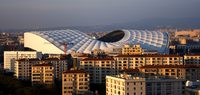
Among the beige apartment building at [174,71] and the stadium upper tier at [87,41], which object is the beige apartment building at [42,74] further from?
the stadium upper tier at [87,41]

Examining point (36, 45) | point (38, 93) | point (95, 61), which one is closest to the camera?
point (38, 93)

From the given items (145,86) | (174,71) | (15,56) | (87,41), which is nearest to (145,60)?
(174,71)

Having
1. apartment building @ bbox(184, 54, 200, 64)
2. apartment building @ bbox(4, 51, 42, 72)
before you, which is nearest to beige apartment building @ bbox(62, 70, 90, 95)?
apartment building @ bbox(184, 54, 200, 64)

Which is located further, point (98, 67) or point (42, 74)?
point (98, 67)

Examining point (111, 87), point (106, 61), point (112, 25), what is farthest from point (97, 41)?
point (112, 25)

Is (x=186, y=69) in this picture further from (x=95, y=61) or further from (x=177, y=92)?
(x=177, y=92)

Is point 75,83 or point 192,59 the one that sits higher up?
point 192,59

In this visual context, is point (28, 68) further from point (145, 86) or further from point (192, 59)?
point (145, 86)
